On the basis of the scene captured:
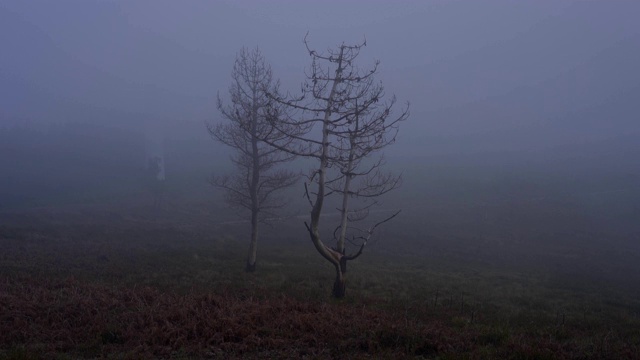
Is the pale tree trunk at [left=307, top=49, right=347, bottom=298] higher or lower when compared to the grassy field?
higher

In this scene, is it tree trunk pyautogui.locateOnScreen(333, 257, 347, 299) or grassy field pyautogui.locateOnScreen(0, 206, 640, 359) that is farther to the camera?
tree trunk pyautogui.locateOnScreen(333, 257, 347, 299)

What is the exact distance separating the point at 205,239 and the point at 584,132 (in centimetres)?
A: 15077

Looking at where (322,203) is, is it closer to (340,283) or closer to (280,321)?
(340,283)

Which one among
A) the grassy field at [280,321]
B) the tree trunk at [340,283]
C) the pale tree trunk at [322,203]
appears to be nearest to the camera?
the grassy field at [280,321]

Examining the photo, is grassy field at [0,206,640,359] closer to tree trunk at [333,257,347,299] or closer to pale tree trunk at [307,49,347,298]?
tree trunk at [333,257,347,299]

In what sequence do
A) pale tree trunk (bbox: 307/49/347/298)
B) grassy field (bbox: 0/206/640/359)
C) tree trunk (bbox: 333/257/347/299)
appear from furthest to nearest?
tree trunk (bbox: 333/257/347/299), pale tree trunk (bbox: 307/49/347/298), grassy field (bbox: 0/206/640/359)

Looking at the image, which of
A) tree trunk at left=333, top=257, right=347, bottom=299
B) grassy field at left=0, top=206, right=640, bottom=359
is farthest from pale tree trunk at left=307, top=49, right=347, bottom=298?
grassy field at left=0, top=206, right=640, bottom=359

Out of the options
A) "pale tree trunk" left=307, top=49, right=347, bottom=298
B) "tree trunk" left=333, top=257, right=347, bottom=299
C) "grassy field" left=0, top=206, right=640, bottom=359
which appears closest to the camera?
"grassy field" left=0, top=206, right=640, bottom=359

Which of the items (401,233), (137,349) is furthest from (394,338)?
(401,233)

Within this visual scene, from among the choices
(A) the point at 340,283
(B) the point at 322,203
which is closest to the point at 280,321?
(B) the point at 322,203

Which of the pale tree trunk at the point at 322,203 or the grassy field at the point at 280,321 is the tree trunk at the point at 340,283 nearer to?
the pale tree trunk at the point at 322,203

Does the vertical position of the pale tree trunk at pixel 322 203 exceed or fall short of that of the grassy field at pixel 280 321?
it exceeds it

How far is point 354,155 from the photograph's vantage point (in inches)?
568

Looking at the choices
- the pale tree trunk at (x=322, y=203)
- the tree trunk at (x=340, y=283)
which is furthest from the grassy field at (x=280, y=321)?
the pale tree trunk at (x=322, y=203)
